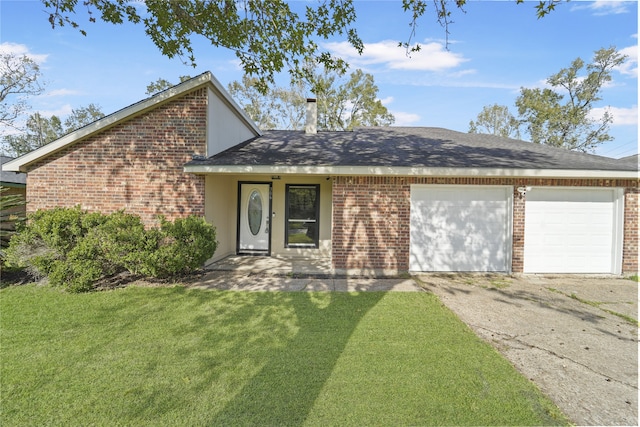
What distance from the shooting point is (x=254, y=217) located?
10.4 meters

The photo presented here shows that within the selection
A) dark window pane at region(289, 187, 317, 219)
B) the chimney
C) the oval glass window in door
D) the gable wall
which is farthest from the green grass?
the chimney

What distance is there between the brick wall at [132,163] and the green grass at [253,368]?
3211 millimetres

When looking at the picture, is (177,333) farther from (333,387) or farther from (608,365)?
(608,365)

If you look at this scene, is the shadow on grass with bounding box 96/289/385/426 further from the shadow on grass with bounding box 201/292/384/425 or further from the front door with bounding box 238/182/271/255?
the front door with bounding box 238/182/271/255

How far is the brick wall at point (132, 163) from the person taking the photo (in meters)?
8.11

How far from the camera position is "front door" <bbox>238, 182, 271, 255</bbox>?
1034cm

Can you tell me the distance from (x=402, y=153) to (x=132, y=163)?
699 centimetres

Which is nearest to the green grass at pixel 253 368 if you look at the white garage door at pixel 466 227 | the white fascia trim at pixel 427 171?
the white garage door at pixel 466 227

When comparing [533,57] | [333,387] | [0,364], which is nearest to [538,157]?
[533,57]

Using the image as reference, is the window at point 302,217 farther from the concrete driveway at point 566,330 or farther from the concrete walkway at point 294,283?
the concrete driveway at point 566,330

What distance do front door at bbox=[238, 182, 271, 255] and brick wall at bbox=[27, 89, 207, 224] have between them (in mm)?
2484

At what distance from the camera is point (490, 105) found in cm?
4025

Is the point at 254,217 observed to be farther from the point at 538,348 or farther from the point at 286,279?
the point at 538,348

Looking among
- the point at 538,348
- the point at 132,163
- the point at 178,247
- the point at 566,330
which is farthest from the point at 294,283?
the point at 132,163
